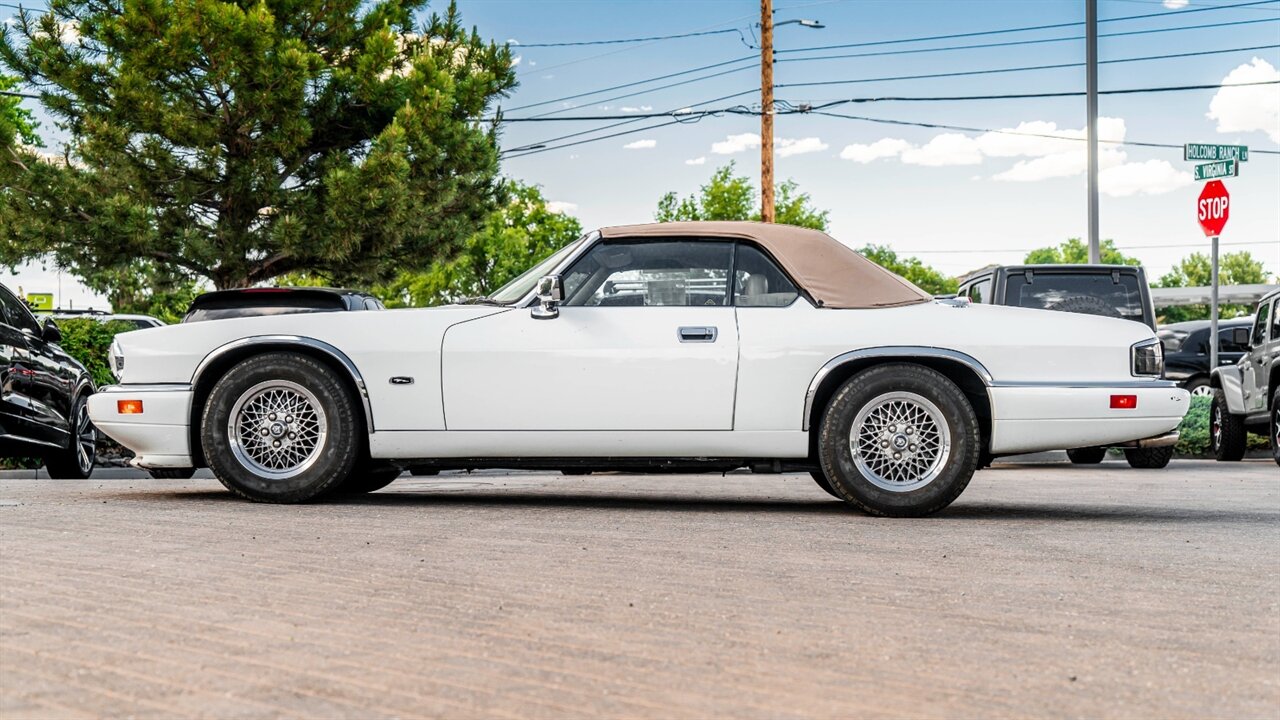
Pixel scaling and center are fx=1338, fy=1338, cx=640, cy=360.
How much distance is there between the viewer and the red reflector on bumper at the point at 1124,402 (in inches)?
280

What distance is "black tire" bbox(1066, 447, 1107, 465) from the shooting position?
14812 millimetres

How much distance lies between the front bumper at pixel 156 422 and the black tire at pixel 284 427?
142 millimetres

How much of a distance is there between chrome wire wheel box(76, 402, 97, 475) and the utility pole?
57.1 ft

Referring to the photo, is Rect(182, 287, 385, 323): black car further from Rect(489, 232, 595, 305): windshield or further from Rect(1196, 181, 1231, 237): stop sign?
Rect(1196, 181, 1231, 237): stop sign

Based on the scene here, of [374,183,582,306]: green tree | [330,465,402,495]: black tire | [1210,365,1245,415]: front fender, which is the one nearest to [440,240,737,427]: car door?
[330,465,402,495]: black tire

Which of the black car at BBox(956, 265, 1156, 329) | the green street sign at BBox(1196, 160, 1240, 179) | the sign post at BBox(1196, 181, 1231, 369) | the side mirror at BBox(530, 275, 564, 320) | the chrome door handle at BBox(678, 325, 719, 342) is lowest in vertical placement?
the chrome door handle at BBox(678, 325, 719, 342)

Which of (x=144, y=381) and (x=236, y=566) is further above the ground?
(x=144, y=381)

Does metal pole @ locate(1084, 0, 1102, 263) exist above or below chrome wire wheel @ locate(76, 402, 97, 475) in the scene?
above

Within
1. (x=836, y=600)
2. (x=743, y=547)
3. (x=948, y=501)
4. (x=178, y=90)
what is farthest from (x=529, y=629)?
(x=178, y=90)

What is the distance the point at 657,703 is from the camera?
3.22 meters

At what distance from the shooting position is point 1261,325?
14.9 meters

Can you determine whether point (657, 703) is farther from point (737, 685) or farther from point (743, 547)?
point (743, 547)

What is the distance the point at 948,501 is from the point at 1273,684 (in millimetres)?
3675

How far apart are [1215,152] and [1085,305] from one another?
6.39m
